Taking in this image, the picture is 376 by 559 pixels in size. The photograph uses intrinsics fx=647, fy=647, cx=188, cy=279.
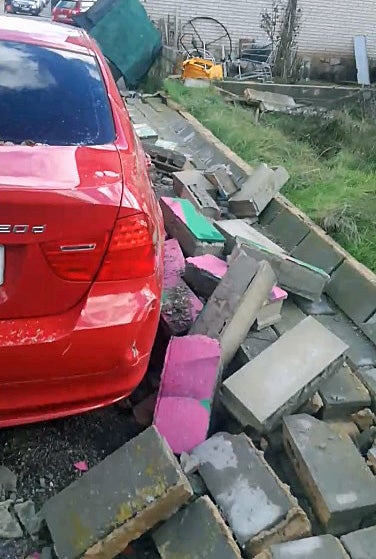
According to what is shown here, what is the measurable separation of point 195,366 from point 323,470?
2.44 ft

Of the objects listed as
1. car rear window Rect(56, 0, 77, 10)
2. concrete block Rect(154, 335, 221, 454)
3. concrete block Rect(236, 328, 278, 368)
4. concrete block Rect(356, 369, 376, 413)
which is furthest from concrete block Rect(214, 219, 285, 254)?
car rear window Rect(56, 0, 77, 10)

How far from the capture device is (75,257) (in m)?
2.32

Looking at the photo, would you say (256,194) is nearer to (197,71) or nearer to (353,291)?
(353,291)

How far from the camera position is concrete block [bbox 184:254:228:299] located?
3.79 meters

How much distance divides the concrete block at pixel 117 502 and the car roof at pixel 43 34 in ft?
6.61

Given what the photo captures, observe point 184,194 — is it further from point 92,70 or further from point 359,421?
point 359,421

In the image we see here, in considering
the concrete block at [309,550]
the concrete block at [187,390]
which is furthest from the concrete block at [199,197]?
the concrete block at [309,550]

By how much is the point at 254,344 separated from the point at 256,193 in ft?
6.54

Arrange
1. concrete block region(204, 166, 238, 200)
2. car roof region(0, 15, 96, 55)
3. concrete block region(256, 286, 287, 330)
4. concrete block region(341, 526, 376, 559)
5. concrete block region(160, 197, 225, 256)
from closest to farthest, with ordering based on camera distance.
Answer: concrete block region(341, 526, 376, 559), car roof region(0, 15, 96, 55), concrete block region(256, 286, 287, 330), concrete block region(160, 197, 225, 256), concrete block region(204, 166, 238, 200)

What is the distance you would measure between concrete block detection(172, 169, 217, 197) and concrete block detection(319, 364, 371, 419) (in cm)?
247

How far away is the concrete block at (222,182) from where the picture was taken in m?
5.38

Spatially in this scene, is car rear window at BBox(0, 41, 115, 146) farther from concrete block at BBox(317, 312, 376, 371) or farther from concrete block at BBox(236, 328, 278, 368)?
concrete block at BBox(317, 312, 376, 371)

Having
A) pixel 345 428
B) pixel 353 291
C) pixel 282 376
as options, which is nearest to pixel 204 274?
pixel 282 376

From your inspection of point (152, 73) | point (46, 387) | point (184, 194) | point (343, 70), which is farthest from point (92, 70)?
point (343, 70)
